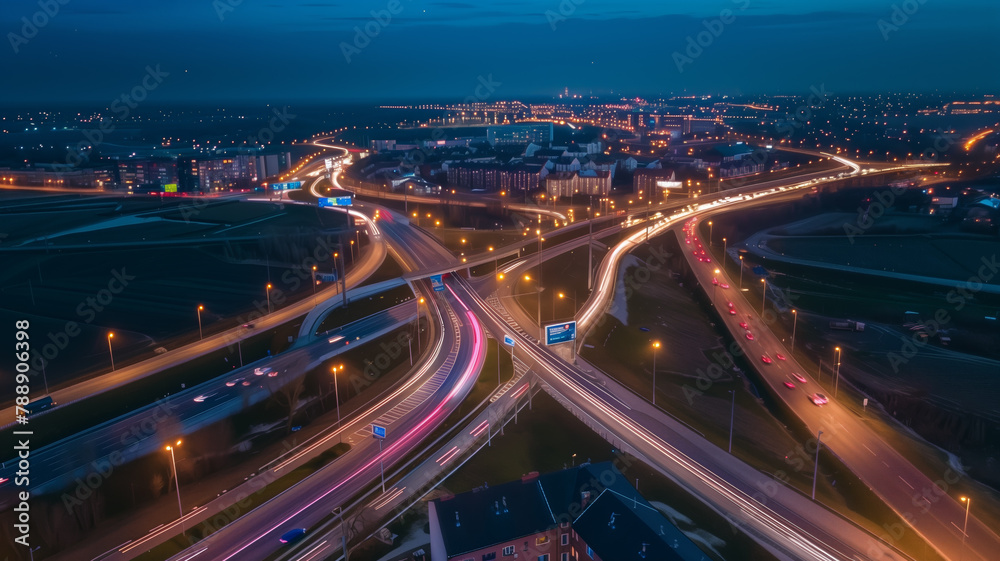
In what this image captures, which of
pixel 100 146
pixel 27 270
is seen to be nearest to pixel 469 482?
pixel 27 270

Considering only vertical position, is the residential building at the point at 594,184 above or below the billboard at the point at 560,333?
above

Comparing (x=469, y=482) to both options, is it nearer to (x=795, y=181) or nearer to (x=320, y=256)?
(x=320, y=256)

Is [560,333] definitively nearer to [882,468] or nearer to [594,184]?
[882,468]

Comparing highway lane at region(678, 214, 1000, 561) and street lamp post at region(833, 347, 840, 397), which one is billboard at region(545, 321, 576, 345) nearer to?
highway lane at region(678, 214, 1000, 561)

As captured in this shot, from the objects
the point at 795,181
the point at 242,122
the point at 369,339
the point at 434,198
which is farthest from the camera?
the point at 242,122

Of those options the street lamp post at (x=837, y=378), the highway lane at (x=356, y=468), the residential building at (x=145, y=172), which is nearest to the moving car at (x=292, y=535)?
the highway lane at (x=356, y=468)

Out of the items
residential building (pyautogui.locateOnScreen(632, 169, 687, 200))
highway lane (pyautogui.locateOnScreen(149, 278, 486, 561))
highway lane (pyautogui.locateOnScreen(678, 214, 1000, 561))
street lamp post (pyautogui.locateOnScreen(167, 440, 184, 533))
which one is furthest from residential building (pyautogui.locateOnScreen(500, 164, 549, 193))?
street lamp post (pyautogui.locateOnScreen(167, 440, 184, 533))

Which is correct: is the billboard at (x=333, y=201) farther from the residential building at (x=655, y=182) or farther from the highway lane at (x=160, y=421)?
the residential building at (x=655, y=182)
